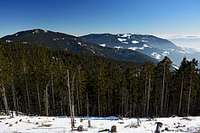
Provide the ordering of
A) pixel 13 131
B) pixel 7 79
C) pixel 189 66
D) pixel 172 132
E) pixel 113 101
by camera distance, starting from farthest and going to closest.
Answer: pixel 113 101, pixel 189 66, pixel 7 79, pixel 13 131, pixel 172 132

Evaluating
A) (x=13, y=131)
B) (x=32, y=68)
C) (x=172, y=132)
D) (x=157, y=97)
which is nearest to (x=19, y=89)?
(x=32, y=68)

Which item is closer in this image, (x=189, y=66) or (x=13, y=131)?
(x=13, y=131)

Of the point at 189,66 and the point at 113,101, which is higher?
the point at 189,66

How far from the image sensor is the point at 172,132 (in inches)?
1046

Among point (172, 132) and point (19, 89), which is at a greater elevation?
point (172, 132)

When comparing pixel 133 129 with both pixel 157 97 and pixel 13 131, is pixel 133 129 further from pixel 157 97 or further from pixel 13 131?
pixel 157 97

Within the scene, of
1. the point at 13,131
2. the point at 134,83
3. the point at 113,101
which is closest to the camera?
the point at 13,131

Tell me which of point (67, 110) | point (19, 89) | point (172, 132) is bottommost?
point (67, 110)

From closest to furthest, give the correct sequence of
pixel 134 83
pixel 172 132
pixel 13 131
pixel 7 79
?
1. pixel 172 132
2. pixel 13 131
3. pixel 7 79
4. pixel 134 83

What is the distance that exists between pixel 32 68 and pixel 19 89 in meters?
5.82

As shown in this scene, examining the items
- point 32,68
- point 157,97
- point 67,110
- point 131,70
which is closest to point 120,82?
→ point 131,70

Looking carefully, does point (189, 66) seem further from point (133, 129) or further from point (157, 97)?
point (133, 129)

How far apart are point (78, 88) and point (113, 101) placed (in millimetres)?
9544

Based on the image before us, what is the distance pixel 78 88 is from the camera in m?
68.8
